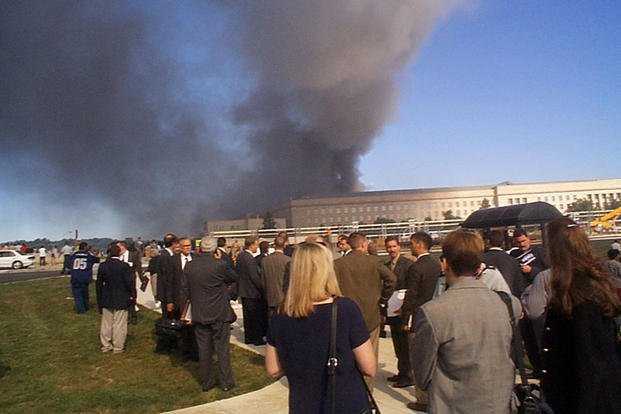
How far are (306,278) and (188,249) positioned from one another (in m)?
5.90

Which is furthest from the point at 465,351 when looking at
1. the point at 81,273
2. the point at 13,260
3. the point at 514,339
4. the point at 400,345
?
the point at 13,260

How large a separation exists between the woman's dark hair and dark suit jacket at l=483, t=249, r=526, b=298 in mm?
3018

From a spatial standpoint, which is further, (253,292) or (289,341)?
(253,292)

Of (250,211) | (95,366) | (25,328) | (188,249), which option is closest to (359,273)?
(188,249)

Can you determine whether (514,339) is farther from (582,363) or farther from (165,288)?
(165,288)

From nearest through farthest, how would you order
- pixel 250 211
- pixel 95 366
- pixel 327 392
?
pixel 327 392, pixel 95 366, pixel 250 211

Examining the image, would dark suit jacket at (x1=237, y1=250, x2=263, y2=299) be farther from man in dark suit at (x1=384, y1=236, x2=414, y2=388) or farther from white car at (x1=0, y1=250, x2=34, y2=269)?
white car at (x1=0, y1=250, x2=34, y2=269)

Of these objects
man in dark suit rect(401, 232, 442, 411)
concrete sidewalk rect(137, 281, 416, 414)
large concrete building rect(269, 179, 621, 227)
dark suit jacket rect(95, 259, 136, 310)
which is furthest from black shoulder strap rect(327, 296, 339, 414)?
large concrete building rect(269, 179, 621, 227)

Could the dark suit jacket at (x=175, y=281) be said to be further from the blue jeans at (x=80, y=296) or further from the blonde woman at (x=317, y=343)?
the blue jeans at (x=80, y=296)

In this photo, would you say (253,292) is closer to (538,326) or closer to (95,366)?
(95,366)

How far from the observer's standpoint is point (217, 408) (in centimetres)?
580

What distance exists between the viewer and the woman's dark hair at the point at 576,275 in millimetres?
2652

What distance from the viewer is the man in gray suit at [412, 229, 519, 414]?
8.44ft

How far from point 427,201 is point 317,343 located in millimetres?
107699
